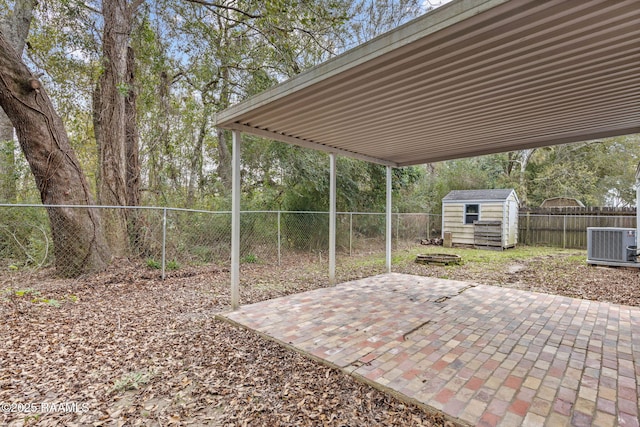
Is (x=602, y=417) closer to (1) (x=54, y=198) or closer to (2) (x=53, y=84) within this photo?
(1) (x=54, y=198)

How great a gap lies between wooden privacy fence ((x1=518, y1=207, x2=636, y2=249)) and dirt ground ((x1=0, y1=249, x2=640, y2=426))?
20.4 ft

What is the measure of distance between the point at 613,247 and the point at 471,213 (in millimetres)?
4229

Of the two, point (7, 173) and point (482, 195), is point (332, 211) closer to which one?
point (7, 173)

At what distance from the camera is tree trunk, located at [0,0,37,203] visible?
5.49 meters

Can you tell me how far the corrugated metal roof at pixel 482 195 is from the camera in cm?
983

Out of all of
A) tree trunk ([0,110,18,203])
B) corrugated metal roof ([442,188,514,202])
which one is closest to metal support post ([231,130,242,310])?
tree trunk ([0,110,18,203])

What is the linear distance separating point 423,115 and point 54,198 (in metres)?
5.55

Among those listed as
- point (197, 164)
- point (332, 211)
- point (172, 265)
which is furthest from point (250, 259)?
point (197, 164)

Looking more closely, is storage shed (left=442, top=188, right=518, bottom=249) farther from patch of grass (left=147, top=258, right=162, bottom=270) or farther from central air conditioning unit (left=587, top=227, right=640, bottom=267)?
patch of grass (left=147, top=258, right=162, bottom=270)

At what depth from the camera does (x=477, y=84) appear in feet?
8.10

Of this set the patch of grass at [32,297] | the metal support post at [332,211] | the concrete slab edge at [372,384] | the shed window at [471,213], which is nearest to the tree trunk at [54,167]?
the patch of grass at [32,297]

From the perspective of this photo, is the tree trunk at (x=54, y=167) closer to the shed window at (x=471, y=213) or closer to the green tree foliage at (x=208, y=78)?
the green tree foliage at (x=208, y=78)

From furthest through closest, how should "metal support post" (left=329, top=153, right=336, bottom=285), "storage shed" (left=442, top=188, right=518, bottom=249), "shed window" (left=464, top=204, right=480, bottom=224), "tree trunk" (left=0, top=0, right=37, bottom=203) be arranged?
"shed window" (left=464, top=204, right=480, bottom=224), "storage shed" (left=442, top=188, right=518, bottom=249), "tree trunk" (left=0, top=0, right=37, bottom=203), "metal support post" (left=329, top=153, right=336, bottom=285)

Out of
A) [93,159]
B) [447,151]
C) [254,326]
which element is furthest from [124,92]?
[447,151]
